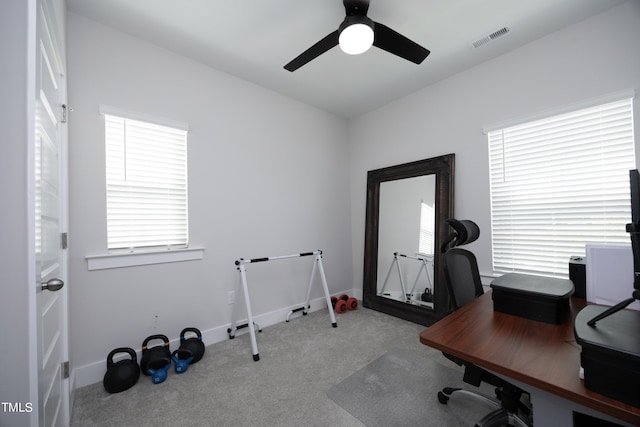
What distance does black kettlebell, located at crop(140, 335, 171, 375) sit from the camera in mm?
1937

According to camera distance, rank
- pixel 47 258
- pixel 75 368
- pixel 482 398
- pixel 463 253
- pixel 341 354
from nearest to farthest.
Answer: pixel 47 258, pixel 482 398, pixel 463 253, pixel 75 368, pixel 341 354

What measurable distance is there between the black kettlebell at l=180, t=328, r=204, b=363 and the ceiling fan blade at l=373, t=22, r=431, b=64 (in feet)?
9.11

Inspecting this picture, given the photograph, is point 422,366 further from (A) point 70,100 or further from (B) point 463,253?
(A) point 70,100

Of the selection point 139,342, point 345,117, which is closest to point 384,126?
point 345,117

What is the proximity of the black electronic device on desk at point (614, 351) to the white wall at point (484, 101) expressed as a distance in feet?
6.08

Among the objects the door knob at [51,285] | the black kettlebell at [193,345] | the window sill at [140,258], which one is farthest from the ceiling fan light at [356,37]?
the black kettlebell at [193,345]

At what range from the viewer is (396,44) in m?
1.83

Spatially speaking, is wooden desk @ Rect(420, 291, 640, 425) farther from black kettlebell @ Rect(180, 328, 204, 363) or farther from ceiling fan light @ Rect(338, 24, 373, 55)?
black kettlebell @ Rect(180, 328, 204, 363)

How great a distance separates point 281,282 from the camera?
3.09 metres

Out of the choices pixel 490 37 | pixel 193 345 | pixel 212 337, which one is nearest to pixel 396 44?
pixel 490 37

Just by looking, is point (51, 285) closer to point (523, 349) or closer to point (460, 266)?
point (523, 349)

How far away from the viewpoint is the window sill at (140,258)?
195 centimetres

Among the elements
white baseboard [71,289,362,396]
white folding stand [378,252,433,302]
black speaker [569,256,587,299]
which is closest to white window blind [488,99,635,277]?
black speaker [569,256,587,299]

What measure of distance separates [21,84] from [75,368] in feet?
6.71
